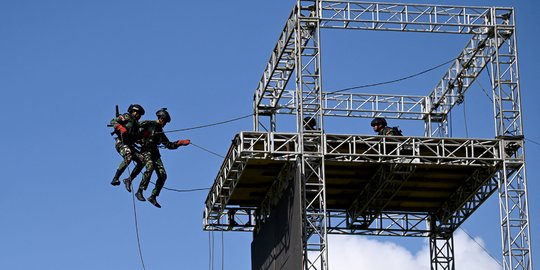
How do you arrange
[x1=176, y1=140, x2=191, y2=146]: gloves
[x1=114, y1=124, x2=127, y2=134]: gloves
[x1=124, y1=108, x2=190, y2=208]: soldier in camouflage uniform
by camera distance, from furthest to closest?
1. [x1=124, y1=108, x2=190, y2=208]: soldier in camouflage uniform
2. [x1=176, y1=140, x2=191, y2=146]: gloves
3. [x1=114, y1=124, x2=127, y2=134]: gloves

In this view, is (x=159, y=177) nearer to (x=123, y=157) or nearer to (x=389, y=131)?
(x=123, y=157)

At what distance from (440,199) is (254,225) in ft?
17.5

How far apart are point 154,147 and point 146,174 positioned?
2.59ft

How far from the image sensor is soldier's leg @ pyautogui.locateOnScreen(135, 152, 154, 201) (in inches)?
1877

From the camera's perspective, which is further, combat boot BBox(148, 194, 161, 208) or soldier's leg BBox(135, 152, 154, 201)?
soldier's leg BBox(135, 152, 154, 201)

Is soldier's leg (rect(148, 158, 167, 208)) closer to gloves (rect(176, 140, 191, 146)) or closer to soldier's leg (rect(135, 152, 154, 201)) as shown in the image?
soldier's leg (rect(135, 152, 154, 201))

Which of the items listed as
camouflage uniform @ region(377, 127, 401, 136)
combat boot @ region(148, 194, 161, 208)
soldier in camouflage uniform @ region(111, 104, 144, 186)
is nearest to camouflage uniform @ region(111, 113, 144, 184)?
soldier in camouflage uniform @ region(111, 104, 144, 186)

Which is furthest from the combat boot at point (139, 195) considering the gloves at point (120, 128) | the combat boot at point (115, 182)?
the gloves at point (120, 128)

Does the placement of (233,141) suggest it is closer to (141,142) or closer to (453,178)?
(141,142)

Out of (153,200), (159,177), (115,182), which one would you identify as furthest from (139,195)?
(115,182)

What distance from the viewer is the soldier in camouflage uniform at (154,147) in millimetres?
47656

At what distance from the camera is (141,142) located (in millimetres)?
47844

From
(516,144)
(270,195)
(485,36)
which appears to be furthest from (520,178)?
(270,195)

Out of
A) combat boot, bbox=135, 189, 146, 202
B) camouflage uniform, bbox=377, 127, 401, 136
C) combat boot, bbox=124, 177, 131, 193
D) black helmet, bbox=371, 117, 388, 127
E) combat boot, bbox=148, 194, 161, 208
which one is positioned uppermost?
black helmet, bbox=371, 117, 388, 127
